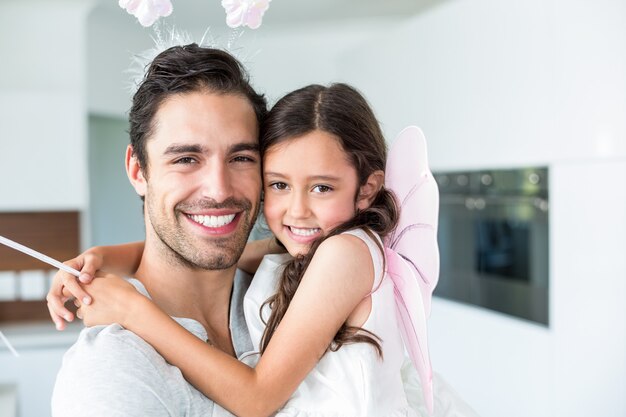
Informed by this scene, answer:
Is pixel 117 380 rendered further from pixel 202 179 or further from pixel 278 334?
pixel 202 179

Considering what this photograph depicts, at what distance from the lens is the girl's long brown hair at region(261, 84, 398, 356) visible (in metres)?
1.37

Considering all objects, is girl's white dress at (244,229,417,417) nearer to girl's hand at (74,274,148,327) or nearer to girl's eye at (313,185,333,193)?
girl's eye at (313,185,333,193)

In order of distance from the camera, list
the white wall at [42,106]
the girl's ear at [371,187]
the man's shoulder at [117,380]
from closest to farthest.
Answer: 1. the man's shoulder at [117,380]
2. the girl's ear at [371,187]
3. the white wall at [42,106]

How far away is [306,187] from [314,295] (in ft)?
0.89

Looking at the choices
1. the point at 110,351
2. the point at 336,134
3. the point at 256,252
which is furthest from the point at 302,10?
the point at 110,351

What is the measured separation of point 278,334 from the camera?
1.20m

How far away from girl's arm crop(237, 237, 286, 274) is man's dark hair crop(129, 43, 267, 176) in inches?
14.4

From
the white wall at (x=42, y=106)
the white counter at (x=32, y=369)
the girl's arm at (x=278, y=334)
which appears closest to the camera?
the girl's arm at (x=278, y=334)

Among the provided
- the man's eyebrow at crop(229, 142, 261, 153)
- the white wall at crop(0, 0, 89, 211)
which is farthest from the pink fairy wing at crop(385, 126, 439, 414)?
the white wall at crop(0, 0, 89, 211)

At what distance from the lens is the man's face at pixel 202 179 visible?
1274 millimetres

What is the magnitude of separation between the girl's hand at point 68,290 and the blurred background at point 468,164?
1380 mm

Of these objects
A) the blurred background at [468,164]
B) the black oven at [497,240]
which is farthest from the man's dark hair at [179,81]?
the black oven at [497,240]

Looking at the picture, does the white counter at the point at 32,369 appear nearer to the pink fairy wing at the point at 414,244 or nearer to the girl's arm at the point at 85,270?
the girl's arm at the point at 85,270

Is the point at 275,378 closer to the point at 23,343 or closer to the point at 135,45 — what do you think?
the point at 23,343
